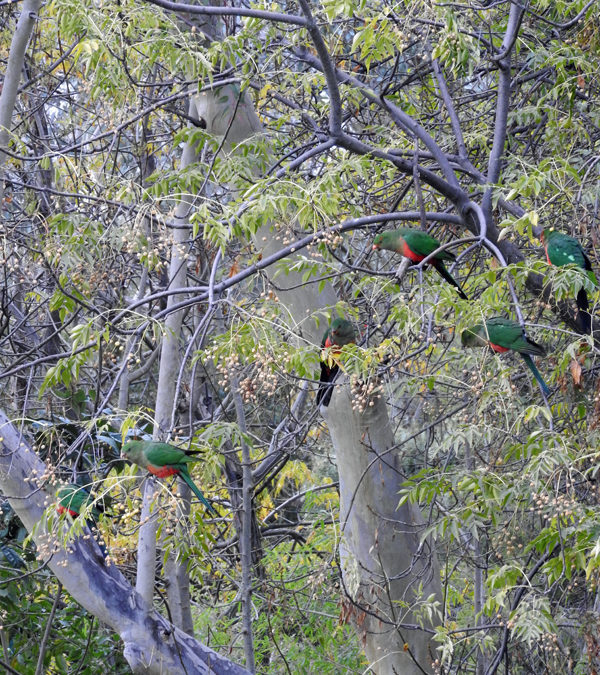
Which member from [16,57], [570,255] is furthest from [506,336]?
[16,57]

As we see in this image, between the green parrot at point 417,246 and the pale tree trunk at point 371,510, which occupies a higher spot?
the green parrot at point 417,246

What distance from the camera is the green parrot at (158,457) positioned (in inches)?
120

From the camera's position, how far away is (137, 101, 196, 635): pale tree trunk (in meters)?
3.94

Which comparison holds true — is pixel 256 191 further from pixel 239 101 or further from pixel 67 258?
pixel 239 101

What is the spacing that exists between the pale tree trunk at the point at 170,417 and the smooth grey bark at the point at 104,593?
0.17 metres

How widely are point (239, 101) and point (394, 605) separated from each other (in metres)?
2.68

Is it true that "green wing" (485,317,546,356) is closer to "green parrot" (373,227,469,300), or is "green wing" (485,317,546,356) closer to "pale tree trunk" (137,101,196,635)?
"green parrot" (373,227,469,300)

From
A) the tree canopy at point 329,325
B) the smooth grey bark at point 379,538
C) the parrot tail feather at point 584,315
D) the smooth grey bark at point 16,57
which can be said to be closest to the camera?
the tree canopy at point 329,325

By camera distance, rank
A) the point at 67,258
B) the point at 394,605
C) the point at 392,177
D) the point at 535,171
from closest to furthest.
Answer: the point at 535,171
the point at 67,258
the point at 394,605
the point at 392,177

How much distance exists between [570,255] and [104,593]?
8.17 ft

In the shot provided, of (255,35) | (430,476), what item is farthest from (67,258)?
(430,476)

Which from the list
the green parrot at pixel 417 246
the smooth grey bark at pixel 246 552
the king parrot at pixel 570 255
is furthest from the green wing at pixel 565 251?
the smooth grey bark at pixel 246 552

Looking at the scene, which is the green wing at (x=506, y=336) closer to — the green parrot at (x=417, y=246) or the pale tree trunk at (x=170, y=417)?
the green parrot at (x=417, y=246)

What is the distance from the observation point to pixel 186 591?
191 inches
